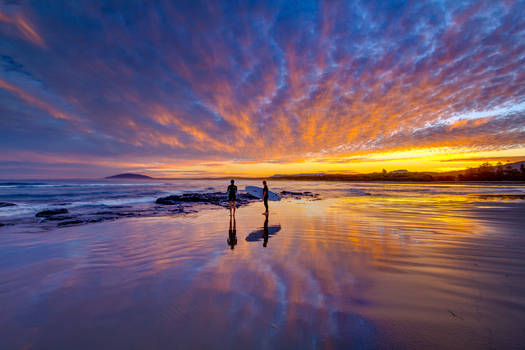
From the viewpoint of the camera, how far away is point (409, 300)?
3.65m

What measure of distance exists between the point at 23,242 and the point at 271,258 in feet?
29.3

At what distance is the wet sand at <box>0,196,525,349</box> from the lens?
2.84m

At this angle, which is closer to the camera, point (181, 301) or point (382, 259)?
point (181, 301)

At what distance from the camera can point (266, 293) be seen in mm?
3984

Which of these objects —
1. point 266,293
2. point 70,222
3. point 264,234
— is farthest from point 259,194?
point 266,293

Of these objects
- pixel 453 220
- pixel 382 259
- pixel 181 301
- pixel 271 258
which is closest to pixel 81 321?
pixel 181 301

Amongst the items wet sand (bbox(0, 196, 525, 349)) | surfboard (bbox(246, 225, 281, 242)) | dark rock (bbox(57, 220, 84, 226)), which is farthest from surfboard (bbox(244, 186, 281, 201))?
wet sand (bbox(0, 196, 525, 349))

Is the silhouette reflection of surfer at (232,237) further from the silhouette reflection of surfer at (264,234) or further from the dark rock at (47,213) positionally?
the dark rock at (47,213)

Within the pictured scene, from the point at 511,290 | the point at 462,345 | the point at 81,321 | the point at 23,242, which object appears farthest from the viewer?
the point at 23,242

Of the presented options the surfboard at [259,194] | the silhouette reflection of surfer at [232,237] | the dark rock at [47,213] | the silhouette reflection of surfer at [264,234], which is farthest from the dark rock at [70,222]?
the surfboard at [259,194]

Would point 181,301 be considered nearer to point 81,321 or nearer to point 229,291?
point 229,291

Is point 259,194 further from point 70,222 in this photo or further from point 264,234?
point 70,222

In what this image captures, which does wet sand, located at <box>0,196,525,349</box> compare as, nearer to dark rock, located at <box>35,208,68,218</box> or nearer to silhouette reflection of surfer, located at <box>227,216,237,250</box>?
silhouette reflection of surfer, located at <box>227,216,237,250</box>

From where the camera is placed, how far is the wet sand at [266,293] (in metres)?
2.84
